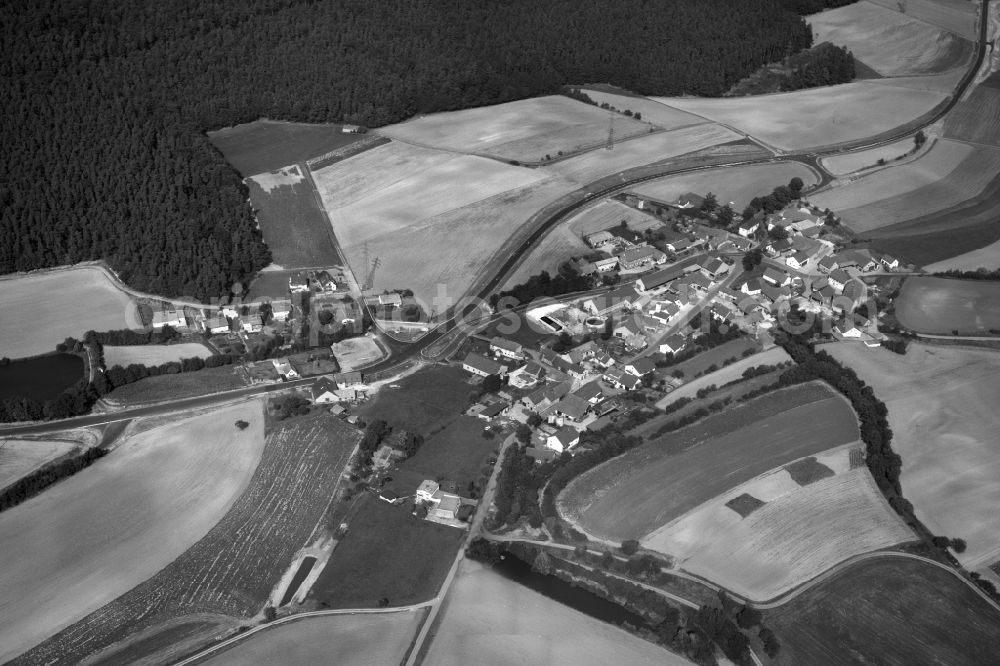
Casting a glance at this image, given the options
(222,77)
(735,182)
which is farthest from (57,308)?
(735,182)

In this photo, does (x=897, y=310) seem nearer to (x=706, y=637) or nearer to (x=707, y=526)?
(x=707, y=526)

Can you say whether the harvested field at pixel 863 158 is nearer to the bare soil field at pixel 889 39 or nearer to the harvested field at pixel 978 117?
the harvested field at pixel 978 117

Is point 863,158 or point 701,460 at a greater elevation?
point 863,158

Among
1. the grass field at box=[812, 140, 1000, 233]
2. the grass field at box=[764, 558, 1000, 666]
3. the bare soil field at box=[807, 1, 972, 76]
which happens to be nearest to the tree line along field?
the grass field at box=[764, 558, 1000, 666]

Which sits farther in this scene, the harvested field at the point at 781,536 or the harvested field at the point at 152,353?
the harvested field at the point at 152,353

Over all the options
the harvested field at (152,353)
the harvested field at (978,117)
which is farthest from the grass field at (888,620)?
the harvested field at (978,117)

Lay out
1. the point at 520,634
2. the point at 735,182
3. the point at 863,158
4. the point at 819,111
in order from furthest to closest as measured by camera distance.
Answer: the point at 819,111 < the point at 863,158 < the point at 735,182 < the point at 520,634

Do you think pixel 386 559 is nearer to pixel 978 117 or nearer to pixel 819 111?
pixel 819 111

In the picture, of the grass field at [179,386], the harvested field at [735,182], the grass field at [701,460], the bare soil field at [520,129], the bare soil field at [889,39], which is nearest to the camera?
the grass field at [701,460]
